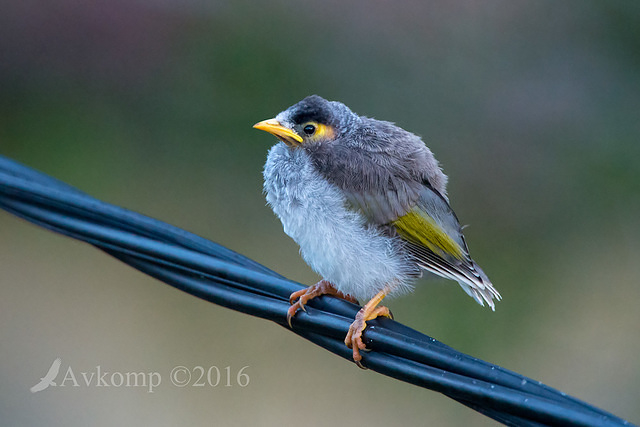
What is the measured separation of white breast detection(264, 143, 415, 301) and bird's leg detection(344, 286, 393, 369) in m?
0.09

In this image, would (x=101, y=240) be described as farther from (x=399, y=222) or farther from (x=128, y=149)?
(x=128, y=149)

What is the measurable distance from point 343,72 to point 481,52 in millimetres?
1454

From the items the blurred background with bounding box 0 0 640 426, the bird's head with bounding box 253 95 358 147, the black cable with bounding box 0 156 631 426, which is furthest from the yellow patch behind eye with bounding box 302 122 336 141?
the blurred background with bounding box 0 0 640 426

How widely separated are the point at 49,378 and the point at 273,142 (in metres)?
3.01

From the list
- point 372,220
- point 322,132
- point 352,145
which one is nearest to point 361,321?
point 372,220

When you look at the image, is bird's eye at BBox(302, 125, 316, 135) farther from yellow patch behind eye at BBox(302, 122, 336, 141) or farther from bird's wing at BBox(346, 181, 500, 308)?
bird's wing at BBox(346, 181, 500, 308)

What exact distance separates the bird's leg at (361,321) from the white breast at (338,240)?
0.09 meters

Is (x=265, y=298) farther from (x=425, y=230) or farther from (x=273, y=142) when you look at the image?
(x=273, y=142)

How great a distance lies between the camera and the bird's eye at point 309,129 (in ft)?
9.86

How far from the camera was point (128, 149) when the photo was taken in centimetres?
682

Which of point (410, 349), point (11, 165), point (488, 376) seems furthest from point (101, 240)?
point (488, 376)

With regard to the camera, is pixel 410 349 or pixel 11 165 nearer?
pixel 410 349

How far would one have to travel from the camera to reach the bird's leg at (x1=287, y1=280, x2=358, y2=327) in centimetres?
202

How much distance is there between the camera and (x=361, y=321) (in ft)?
7.57
